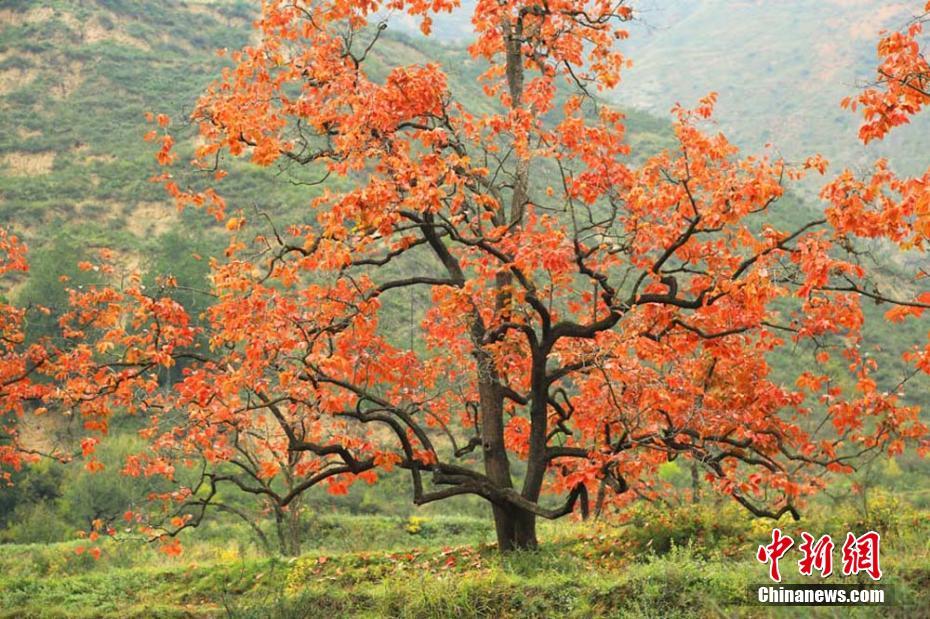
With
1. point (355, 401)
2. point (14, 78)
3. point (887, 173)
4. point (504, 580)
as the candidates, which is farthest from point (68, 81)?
point (887, 173)

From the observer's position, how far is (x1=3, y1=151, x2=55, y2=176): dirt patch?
4081 centimetres

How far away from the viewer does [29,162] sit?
41625 mm

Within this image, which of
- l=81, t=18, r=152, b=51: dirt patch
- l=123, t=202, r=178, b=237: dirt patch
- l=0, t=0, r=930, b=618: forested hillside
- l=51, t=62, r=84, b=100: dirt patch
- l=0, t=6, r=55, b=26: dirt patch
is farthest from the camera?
l=81, t=18, r=152, b=51: dirt patch

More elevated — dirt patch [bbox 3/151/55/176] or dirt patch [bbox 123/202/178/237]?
dirt patch [bbox 3/151/55/176]

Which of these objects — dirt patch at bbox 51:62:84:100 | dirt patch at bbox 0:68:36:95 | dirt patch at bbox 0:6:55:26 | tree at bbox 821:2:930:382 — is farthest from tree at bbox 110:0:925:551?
dirt patch at bbox 0:6:55:26

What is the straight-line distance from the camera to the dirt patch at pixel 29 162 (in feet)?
134

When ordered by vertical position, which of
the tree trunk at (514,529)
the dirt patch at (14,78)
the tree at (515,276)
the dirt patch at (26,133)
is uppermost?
the dirt patch at (14,78)

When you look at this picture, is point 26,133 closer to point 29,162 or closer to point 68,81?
point 29,162

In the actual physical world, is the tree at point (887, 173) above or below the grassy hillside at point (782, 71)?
below

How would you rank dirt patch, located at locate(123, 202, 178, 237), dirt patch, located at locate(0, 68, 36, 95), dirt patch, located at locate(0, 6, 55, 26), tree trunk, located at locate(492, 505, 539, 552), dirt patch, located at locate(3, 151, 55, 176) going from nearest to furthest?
1. tree trunk, located at locate(492, 505, 539, 552)
2. dirt patch, located at locate(123, 202, 178, 237)
3. dirt patch, located at locate(3, 151, 55, 176)
4. dirt patch, located at locate(0, 68, 36, 95)
5. dirt patch, located at locate(0, 6, 55, 26)

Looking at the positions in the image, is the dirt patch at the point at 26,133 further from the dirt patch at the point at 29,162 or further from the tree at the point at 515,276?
the tree at the point at 515,276

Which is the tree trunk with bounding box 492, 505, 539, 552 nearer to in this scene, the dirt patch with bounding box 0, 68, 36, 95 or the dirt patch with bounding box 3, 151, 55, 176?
the dirt patch with bounding box 3, 151, 55, 176

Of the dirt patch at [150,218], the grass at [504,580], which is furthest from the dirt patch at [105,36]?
the grass at [504,580]

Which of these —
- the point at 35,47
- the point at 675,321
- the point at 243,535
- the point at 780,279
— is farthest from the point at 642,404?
the point at 35,47
